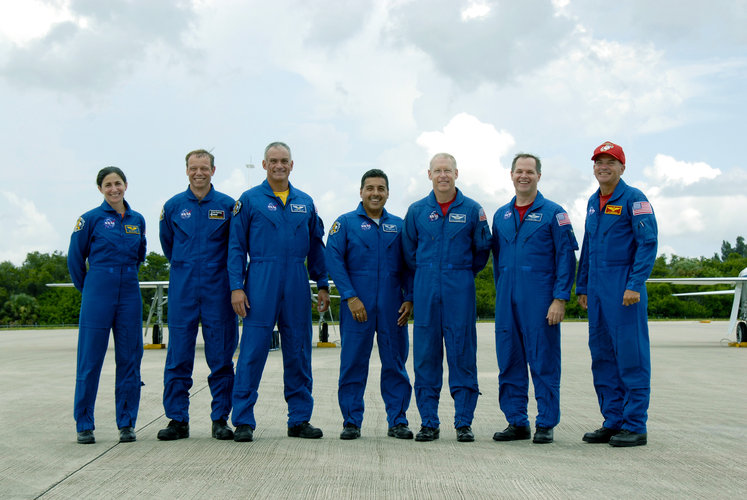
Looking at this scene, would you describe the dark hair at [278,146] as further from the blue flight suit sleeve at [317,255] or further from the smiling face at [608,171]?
the smiling face at [608,171]

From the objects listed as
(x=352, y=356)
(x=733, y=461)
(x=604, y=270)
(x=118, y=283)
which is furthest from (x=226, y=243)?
(x=733, y=461)

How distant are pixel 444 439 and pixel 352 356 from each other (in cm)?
94

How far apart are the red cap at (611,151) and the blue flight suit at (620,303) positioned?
0.63 ft

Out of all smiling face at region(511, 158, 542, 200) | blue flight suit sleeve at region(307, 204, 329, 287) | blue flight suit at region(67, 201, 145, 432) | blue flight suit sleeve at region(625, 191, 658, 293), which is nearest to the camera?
blue flight suit sleeve at region(625, 191, 658, 293)

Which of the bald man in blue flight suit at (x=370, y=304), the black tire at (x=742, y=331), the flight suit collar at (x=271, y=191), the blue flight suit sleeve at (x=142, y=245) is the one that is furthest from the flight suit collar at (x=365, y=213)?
the black tire at (x=742, y=331)

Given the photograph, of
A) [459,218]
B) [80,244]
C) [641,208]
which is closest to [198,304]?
[80,244]

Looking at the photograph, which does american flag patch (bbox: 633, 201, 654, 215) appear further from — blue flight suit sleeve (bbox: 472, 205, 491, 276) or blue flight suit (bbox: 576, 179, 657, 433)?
blue flight suit sleeve (bbox: 472, 205, 491, 276)

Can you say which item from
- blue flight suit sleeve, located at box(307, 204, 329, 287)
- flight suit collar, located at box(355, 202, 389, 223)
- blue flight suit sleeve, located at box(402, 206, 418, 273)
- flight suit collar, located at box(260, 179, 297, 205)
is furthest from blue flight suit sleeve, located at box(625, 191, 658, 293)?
flight suit collar, located at box(260, 179, 297, 205)

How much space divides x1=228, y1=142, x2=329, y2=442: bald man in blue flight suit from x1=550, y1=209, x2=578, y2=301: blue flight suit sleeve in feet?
6.16

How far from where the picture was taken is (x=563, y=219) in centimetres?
504

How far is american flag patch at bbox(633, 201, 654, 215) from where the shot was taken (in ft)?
16.1

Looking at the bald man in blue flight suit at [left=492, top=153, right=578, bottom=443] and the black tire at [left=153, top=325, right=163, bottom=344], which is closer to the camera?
the bald man in blue flight suit at [left=492, top=153, right=578, bottom=443]

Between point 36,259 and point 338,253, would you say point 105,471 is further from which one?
point 36,259

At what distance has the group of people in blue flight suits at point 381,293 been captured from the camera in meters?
4.95
